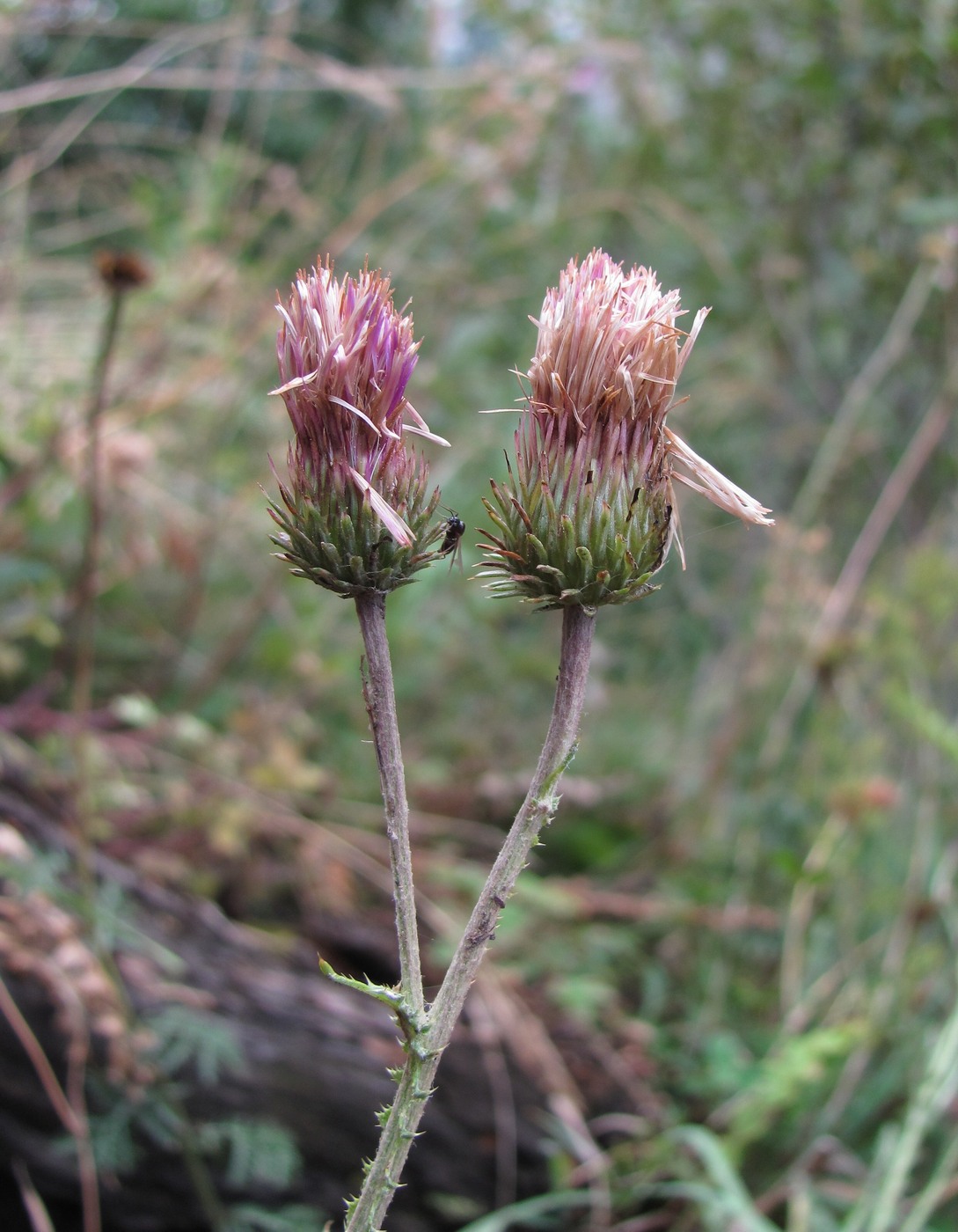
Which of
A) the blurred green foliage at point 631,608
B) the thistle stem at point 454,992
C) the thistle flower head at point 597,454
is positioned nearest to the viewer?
the thistle stem at point 454,992

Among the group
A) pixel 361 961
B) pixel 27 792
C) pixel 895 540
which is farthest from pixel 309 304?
pixel 895 540

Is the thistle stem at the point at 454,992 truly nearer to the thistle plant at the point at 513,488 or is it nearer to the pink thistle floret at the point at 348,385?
the thistle plant at the point at 513,488

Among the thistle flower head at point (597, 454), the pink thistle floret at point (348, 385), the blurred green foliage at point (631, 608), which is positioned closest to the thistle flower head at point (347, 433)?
the pink thistle floret at point (348, 385)

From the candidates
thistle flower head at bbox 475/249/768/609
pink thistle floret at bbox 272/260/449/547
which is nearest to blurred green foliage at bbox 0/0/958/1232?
thistle flower head at bbox 475/249/768/609

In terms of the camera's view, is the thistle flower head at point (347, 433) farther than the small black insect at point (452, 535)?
No

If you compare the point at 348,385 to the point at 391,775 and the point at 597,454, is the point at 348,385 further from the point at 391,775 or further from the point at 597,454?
the point at 391,775

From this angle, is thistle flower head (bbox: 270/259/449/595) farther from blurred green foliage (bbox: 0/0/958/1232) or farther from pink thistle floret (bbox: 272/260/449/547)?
blurred green foliage (bbox: 0/0/958/1232)
